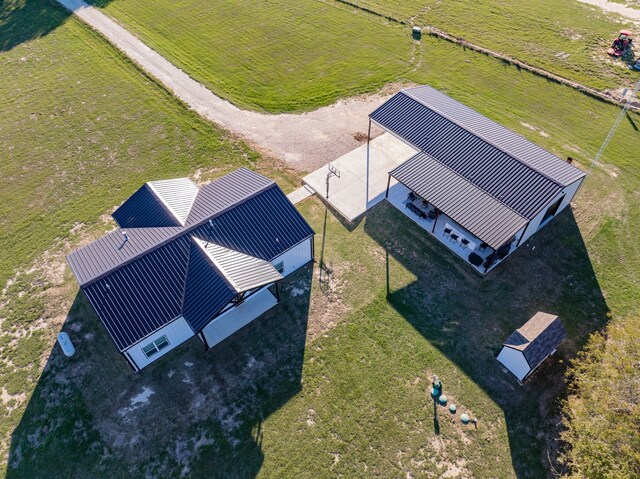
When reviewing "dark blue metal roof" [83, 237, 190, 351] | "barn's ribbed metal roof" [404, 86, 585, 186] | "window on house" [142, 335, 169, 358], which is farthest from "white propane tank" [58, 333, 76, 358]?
"barn's ribbed metal roof" [404, 86, 585, 186]

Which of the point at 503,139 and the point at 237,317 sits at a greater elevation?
the point at 503,139

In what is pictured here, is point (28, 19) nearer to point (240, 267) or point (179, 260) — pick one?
point (179, 260)

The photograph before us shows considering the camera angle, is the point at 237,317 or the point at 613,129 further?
the point at 613,129

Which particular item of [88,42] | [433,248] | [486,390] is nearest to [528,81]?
[433,248]

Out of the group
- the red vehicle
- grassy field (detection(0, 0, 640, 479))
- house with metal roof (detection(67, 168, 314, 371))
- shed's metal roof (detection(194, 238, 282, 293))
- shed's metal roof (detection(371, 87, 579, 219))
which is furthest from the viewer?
the red vehicle

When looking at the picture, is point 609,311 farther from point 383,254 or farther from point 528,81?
point 528,81

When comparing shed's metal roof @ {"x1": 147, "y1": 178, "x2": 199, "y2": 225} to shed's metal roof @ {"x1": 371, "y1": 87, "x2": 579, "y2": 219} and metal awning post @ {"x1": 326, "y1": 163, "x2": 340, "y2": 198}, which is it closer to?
metal awning post @ {"x1": 326, "y1": 163, "x2": 340, "y2": 198}

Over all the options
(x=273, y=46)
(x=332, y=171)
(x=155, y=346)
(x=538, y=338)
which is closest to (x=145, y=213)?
(x=155, y=346)
